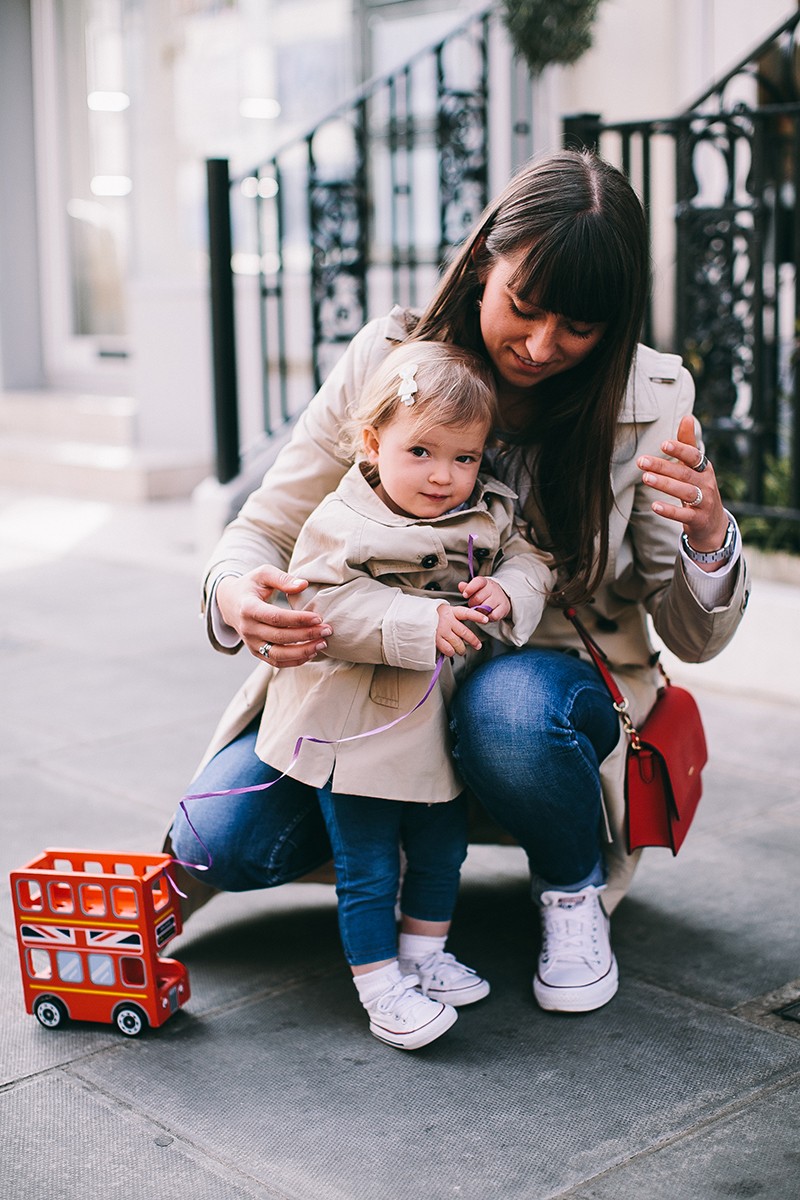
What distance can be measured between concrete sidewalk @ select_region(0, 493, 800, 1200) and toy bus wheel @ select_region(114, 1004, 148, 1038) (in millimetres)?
22

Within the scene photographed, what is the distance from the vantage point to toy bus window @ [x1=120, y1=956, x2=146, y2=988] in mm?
2047

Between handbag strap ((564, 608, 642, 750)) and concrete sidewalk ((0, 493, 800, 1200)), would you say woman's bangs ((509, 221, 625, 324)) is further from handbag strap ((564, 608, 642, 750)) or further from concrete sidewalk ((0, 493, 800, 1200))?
concrete sidewalk ((0, 493, 800, 1200))

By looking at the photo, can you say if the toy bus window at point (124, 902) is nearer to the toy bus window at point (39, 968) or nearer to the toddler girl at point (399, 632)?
the toy bus window at point (39, 968)

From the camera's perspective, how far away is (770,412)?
175 inches

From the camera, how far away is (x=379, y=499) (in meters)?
2.02

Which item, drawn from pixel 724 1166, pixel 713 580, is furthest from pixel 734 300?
pixel 724 1166

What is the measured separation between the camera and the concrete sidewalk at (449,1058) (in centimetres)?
170

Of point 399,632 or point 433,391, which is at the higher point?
point 433,391

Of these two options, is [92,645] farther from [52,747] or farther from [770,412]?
[770,412]

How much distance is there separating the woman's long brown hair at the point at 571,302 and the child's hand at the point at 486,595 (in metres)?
0.20

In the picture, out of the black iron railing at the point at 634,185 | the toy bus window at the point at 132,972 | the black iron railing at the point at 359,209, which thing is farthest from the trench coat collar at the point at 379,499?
the black iron railing at the point at 359,209

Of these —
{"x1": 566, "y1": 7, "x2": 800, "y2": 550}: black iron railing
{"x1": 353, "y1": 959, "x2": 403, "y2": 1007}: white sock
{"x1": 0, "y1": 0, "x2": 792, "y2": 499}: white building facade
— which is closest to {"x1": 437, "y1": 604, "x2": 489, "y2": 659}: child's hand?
{"x1": 353, "y1": 959, "x2": 403, "y2": 1007}: white sock

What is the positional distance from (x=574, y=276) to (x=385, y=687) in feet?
2.04

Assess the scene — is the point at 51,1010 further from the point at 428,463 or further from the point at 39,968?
the point at 428,463
